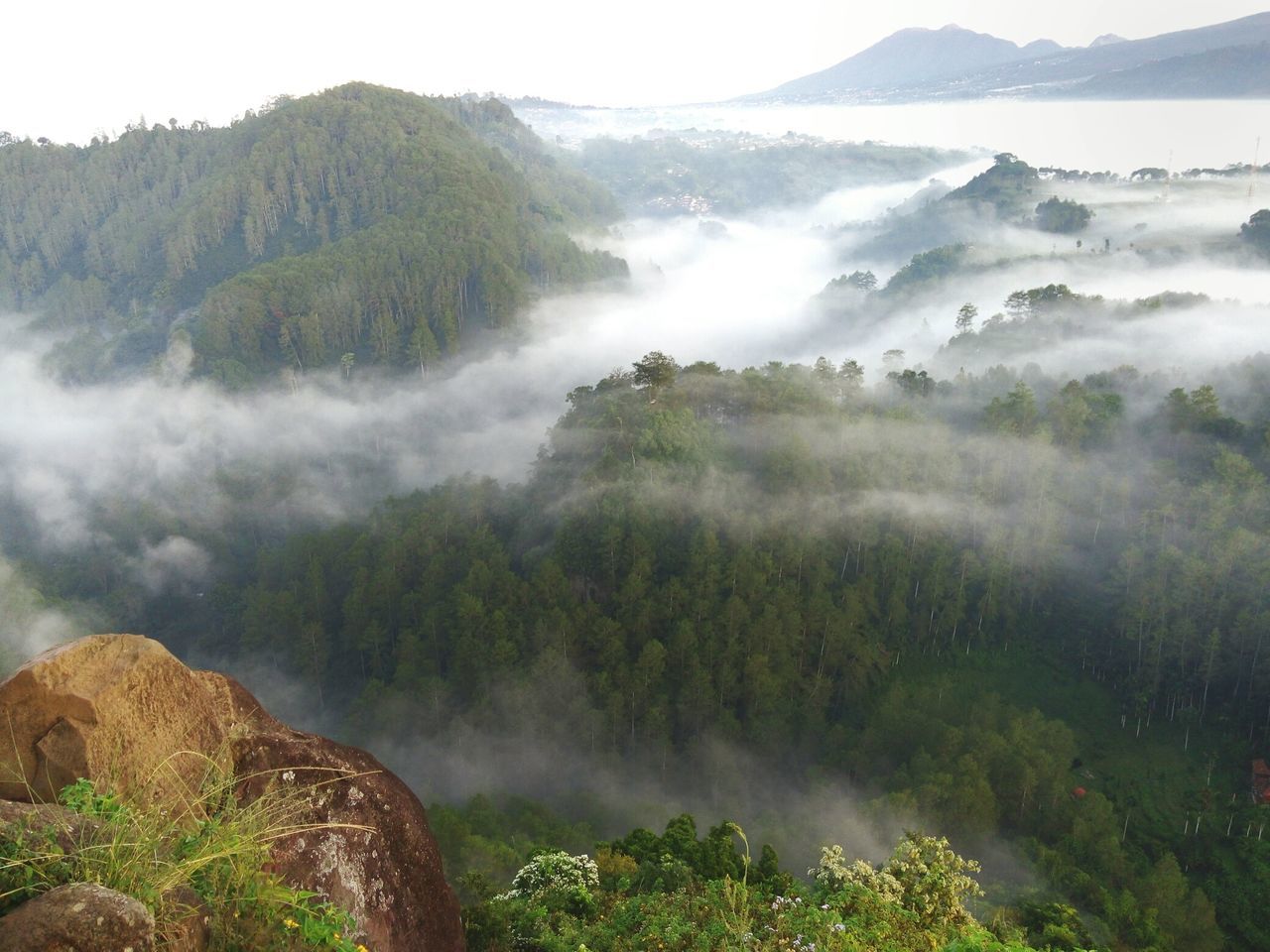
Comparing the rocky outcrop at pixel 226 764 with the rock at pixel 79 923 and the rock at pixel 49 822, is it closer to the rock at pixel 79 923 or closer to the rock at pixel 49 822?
the rock at pixel 49 822

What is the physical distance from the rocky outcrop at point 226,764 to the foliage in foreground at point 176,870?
75 centimetres

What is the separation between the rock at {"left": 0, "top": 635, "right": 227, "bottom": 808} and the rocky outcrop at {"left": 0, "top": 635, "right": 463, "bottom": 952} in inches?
0.5

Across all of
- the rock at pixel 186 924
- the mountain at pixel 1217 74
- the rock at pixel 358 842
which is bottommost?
the rock at pixel 358 842

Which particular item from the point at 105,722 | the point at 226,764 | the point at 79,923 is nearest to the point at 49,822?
the point at 79,923

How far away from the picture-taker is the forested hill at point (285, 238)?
304 feet

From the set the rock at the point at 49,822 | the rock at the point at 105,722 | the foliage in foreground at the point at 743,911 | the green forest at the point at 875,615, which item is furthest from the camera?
the green forest at the point at 875,615

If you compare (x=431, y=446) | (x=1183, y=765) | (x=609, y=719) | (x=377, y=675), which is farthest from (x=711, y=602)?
(x=431, y=446)

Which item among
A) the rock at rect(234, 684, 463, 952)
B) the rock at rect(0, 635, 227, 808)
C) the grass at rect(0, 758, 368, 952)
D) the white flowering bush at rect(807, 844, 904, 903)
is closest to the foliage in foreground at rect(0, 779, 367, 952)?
the grass at rect(0, 758, 368, 952)

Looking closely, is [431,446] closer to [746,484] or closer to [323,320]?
[323,320]

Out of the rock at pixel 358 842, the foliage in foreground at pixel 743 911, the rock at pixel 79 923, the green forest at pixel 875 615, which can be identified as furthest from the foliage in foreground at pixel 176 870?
the green forest at pixel 875 615

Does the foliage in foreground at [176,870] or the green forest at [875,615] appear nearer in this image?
the foliage in foreground at [176,870]

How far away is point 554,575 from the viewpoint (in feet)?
151

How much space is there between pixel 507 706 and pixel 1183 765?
3256 centimetres

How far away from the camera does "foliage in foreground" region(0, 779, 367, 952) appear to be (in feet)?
17.6
